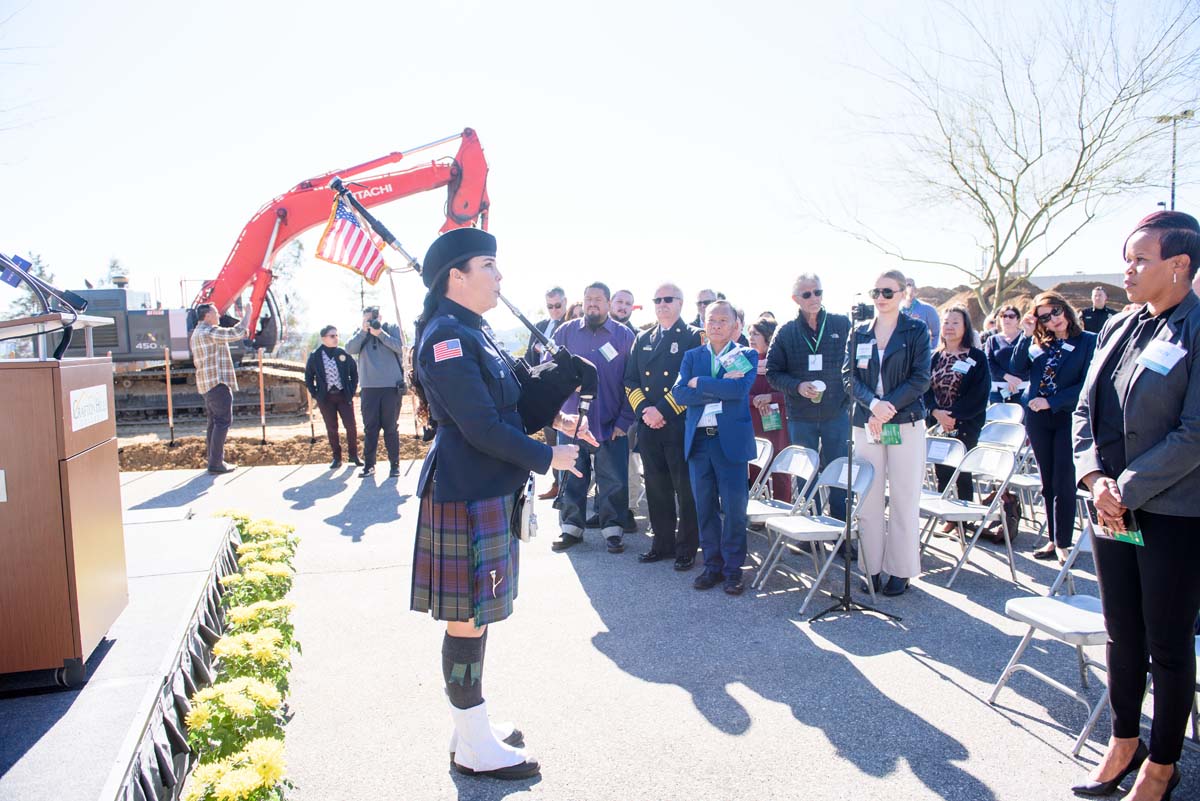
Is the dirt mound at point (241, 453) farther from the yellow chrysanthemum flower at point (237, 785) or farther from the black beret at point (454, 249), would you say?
the yellow chrysanthemum flower at point (237, 785)

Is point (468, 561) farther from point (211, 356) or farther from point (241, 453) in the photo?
point (241, 453)

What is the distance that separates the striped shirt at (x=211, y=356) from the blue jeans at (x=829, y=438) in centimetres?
704

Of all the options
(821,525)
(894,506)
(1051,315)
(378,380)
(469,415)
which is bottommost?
(821,525)

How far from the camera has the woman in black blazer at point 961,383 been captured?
6.49m

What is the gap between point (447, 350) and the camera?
2.59m

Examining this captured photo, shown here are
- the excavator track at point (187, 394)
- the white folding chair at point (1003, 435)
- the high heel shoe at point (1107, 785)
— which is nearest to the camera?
the high heel shoe at point (1107, 785)

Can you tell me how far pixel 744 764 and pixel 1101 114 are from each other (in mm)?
16403

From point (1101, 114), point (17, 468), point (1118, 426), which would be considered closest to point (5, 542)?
point (17, 468)

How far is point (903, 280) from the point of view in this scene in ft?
15.7

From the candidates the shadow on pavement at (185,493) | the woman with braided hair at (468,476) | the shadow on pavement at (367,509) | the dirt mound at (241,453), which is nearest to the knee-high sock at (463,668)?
the woman with braided hair at (468,476)

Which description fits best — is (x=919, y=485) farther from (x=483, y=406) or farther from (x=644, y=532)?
(x=483, y=406)

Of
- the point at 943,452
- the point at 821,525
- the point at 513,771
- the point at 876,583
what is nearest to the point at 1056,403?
the point at 943,452

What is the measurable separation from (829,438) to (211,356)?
757 cm

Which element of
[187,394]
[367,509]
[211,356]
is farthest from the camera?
[187,394]
